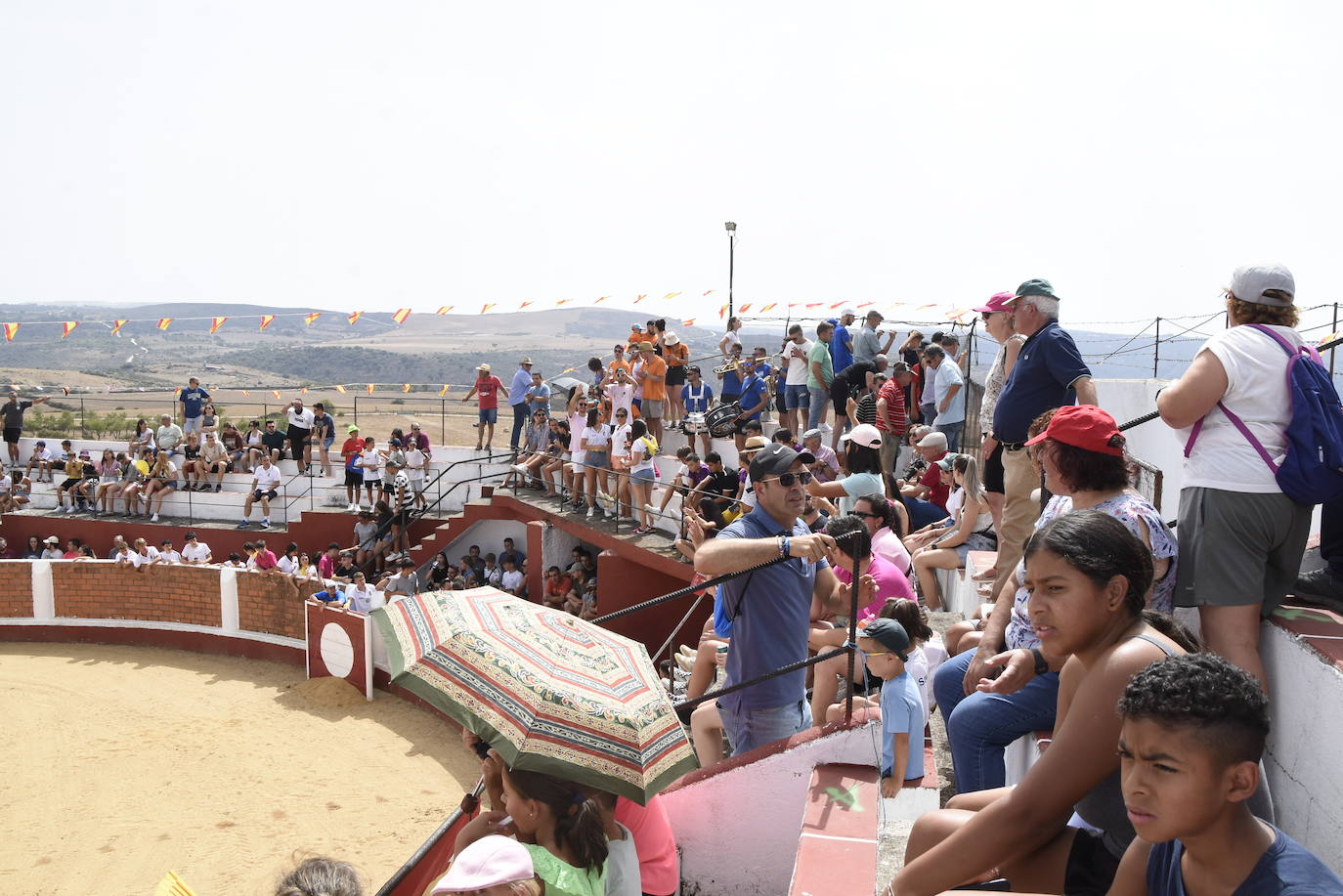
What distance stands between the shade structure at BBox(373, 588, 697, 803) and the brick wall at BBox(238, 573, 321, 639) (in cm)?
1522

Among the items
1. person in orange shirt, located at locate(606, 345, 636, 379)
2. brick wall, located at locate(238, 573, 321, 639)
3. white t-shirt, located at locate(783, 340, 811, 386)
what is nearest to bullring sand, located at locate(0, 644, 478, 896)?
brick wall, located at locate(238, 573, 321, 639)

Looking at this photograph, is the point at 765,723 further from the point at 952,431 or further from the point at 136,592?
the point at 136,592

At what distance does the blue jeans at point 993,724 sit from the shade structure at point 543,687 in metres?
0.94

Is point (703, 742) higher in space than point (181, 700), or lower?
higher

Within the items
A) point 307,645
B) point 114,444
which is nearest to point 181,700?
point 307,645

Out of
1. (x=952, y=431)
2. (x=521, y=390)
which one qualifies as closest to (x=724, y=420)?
(x=952, y=431)

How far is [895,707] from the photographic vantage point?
4.24 m

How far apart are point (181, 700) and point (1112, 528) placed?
17.4m

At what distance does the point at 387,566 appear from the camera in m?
20.8

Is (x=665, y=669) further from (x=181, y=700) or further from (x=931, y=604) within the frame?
(x=181, y=700)

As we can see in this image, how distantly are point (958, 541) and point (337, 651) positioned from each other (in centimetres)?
1262

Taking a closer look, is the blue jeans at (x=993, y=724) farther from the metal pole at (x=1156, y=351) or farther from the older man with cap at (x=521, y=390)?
the older man with cap at (x=521, y=390)

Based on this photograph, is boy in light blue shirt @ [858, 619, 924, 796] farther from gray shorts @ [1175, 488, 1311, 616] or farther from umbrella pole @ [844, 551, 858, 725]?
gray shorts @ [1175, 488, 1311, 616]

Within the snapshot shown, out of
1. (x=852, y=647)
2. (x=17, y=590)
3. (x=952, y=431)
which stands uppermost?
(x=952, y=431)
